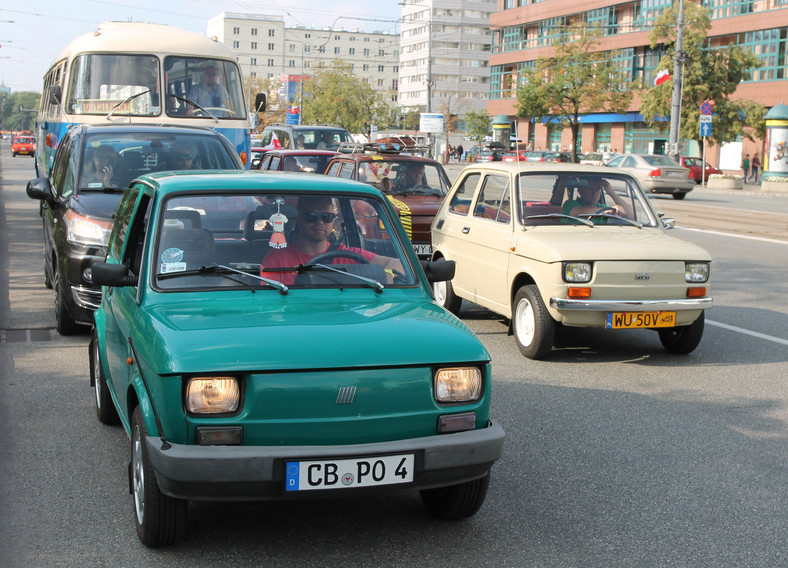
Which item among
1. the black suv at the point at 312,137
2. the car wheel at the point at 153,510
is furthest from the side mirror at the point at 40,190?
the black suv at the point at 312,137

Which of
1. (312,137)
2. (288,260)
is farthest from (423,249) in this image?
(312,137)

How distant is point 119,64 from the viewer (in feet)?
50.2

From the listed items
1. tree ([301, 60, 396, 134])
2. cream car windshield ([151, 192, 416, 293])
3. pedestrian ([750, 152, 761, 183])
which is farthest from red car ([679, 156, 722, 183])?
cream car windshield ([151, 192, 416, 293])

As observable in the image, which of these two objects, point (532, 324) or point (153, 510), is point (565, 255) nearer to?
point (532, 324)

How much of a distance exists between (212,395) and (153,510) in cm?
60

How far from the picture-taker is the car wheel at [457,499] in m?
4.36

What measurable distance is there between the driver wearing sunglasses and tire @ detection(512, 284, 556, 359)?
11.1 feet

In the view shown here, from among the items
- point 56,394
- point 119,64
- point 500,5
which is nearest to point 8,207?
point 119,64

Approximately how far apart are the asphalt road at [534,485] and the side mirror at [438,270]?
110 centimetres

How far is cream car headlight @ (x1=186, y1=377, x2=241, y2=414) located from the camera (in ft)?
12.5

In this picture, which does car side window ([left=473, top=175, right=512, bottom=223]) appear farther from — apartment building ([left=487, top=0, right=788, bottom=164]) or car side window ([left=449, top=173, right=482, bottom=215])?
apartment building ([left=487, top=0, right=788, bottom=164])

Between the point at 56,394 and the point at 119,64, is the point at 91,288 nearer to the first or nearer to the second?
the point at 56,394

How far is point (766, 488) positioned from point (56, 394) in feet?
15.1

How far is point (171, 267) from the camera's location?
4676mm
